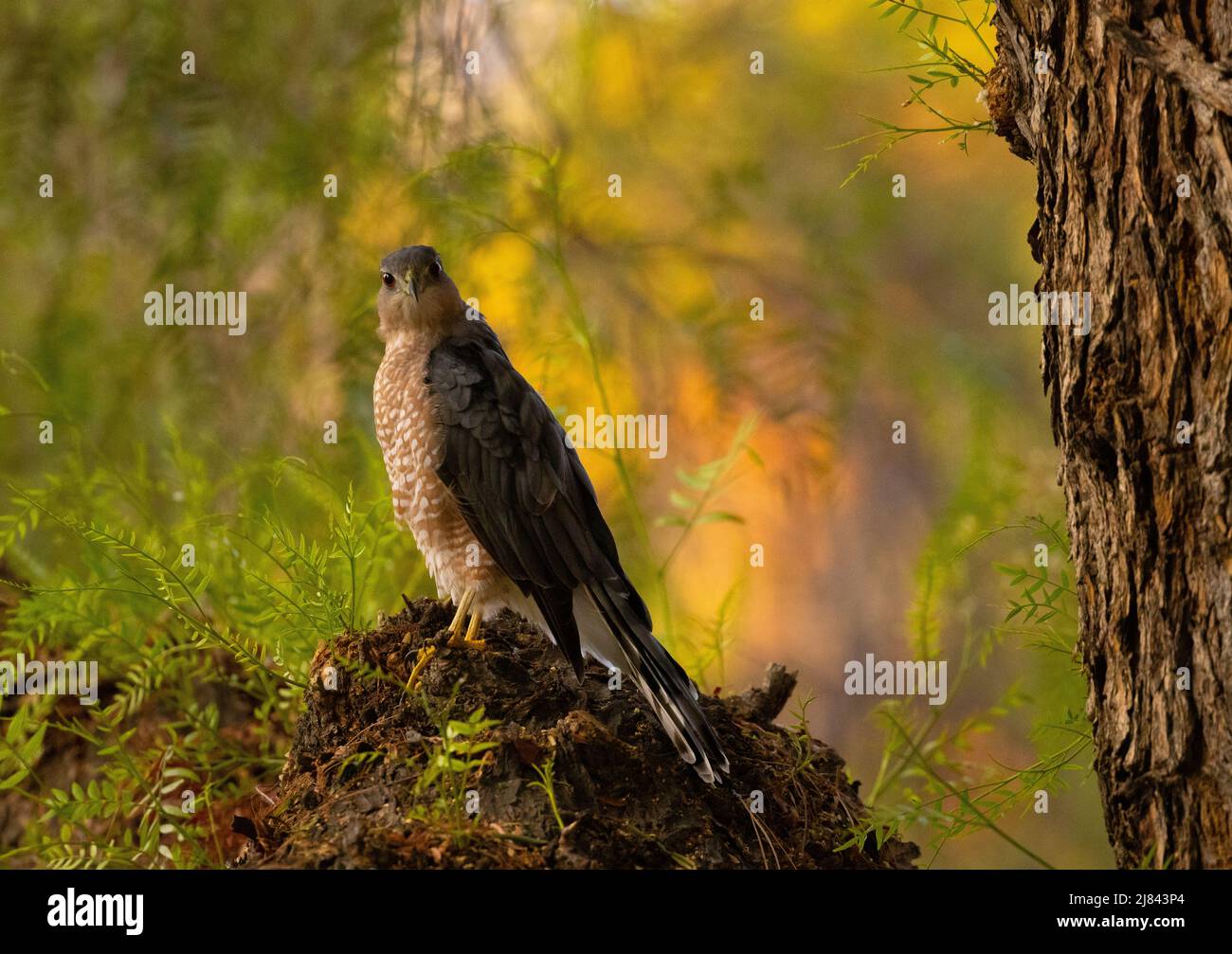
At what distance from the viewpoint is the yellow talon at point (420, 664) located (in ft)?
7.41

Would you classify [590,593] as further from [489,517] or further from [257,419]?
[257,419]

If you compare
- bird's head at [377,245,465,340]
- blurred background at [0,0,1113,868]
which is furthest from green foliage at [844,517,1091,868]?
bird's head at [377,245,465,340]

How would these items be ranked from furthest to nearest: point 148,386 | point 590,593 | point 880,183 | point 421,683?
point 880,183 → point 148,386 → point 590,593 → point 421,683

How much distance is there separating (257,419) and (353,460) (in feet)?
2.12

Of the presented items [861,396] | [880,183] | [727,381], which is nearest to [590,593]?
[727,381]

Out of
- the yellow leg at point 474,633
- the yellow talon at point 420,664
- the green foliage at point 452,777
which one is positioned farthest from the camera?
the yellow leg at point 474,633

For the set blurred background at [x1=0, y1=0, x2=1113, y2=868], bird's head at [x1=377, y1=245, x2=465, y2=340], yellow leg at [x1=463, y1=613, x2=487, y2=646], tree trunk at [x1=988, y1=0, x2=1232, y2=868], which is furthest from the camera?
blurred background at [x1=0, y1=0, x2=1113, y2=868]

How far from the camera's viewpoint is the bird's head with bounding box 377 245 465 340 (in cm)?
283

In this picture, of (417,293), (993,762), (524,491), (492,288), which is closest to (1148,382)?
(993,762)

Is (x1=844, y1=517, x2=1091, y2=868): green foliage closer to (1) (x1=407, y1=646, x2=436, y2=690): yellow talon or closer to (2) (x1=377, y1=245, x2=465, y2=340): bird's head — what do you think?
(1) (x1=407, y1=646, x2=436, y2=690): yellow talon

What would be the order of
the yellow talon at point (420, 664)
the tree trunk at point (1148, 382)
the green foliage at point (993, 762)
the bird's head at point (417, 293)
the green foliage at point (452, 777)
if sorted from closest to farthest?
the tree trunk at point (1148, 382) < the green foliage at point (452, 777) < the green foliage at point (993, 762) < the yellow talon at point (420, 664) < the bird's head at point (417, 293)

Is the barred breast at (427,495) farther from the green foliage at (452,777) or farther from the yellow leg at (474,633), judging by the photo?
the green foliage at (452,777)

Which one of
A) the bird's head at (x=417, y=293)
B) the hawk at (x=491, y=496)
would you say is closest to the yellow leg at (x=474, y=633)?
the hawk at (x=491, y=496)

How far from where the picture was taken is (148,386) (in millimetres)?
3992
